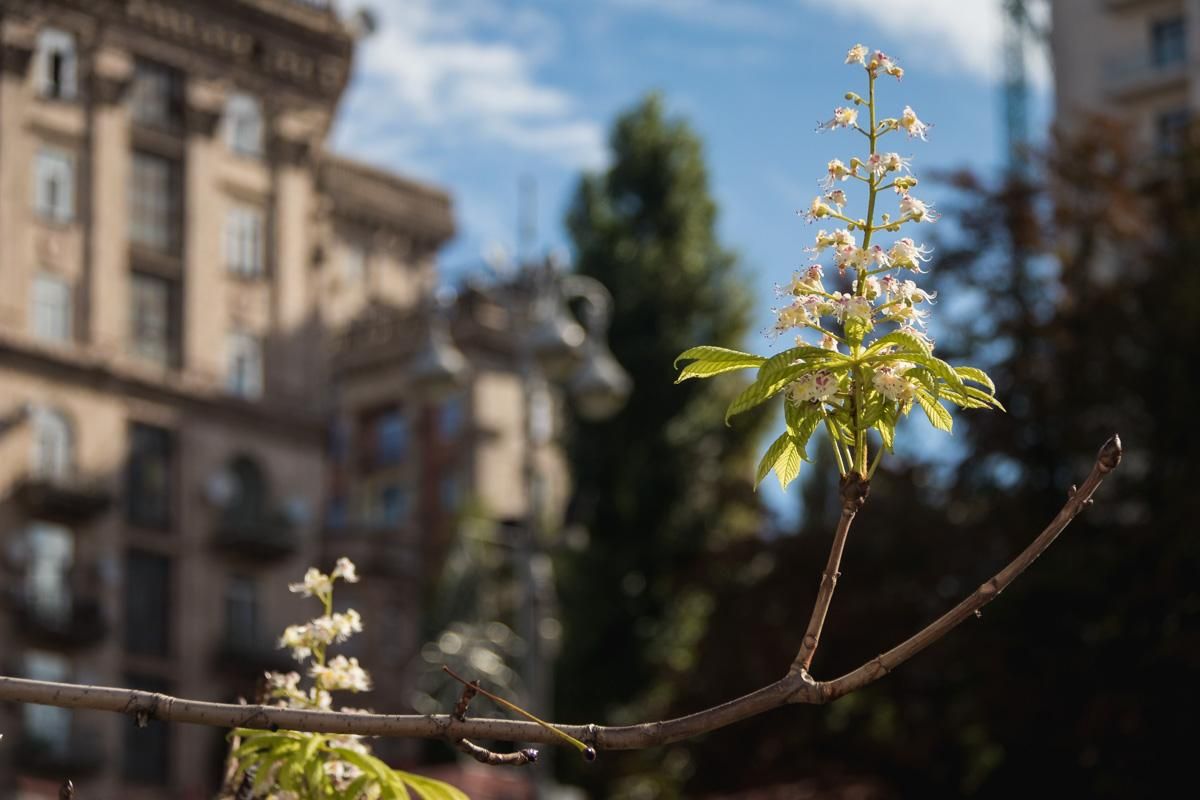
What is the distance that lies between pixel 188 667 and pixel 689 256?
15.2 metres

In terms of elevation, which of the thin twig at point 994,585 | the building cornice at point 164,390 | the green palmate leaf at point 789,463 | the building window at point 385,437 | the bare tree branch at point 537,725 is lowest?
the bare tree branch at point 537,725

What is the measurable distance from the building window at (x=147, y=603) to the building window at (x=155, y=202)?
768cm

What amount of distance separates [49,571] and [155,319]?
7.44 meters

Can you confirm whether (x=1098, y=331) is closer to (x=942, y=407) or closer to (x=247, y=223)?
Answer: (x=247, y=223)

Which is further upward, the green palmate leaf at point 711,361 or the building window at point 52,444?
the building window at point 52,444

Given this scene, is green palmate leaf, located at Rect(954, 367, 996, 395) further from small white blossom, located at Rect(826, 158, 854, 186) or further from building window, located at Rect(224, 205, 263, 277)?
building window, located at Rect(224, 205, 263, 277)

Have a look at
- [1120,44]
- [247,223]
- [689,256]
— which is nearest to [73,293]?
[247,223]

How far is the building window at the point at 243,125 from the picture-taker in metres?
60.5

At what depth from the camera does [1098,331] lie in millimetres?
38000

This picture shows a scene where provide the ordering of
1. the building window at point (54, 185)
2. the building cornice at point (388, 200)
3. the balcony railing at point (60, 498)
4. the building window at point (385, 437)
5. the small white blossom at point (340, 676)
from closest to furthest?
1. the small white blossom at point (340, 676)
2. the balcony railing at point (60, 498)
3. the building window at point (54, 185)
4. the building cornice at point (388, 200)
5. the building window at point (385, 437)

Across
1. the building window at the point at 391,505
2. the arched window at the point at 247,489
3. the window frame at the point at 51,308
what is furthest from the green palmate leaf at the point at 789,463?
the building window at the point at 391,505

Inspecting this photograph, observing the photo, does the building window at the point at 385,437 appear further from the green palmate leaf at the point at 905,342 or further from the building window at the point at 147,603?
the green palmate leaf at the point at 905,342

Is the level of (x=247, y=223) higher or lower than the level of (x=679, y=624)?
higher

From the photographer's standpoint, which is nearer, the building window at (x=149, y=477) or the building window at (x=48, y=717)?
the building window at (x=48, y=717)
